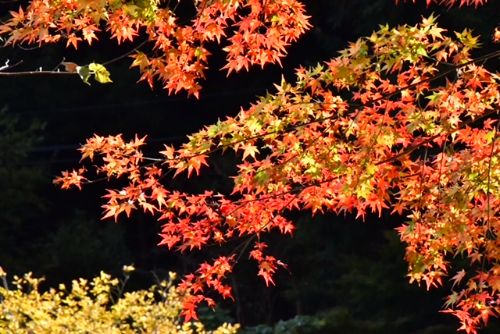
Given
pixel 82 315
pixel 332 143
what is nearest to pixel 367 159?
pixel 332 143

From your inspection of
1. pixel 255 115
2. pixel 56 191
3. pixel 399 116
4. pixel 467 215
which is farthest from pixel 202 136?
pixel 56 191

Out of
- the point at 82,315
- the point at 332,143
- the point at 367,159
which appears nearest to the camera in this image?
the point at 367,159

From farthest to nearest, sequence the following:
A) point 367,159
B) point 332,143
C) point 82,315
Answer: point 82,315, point 332,143, point 367,159

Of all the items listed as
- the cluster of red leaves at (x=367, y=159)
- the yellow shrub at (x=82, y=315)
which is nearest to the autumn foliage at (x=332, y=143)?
the cluster of red leaves at (x=367, y=159)

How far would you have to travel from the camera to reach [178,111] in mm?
17359

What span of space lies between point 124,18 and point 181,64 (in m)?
0.34

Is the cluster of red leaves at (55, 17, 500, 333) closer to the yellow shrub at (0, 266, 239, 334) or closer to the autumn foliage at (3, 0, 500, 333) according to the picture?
the autumn foliage at (3, 0, 500, 333)

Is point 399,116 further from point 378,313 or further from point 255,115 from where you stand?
point 378,313

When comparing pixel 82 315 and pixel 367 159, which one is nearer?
pixel 367 159

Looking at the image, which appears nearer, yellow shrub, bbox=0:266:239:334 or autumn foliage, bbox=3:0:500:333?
autumn foliage, bbox=3:0:500:333

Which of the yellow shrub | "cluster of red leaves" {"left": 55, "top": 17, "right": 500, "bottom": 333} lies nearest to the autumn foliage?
"cluster of red leaves" {"left": 55, "top": 17, "right": 500, "bottom": 333}

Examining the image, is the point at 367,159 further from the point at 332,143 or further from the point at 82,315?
the point at 82,315

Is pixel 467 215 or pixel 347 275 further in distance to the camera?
pixel 347 275

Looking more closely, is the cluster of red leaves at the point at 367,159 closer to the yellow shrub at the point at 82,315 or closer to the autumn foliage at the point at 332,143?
the autumn foliage at the point at 332,143
